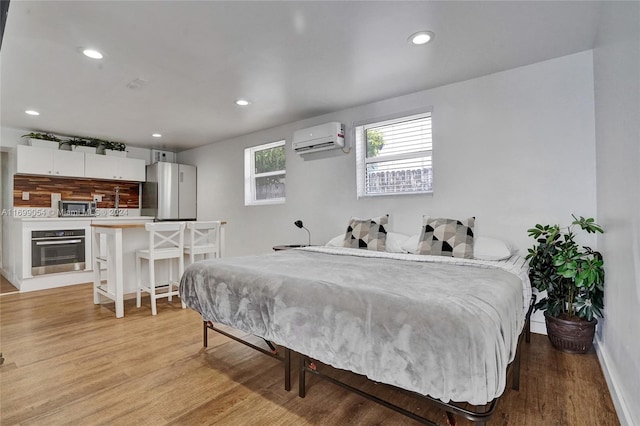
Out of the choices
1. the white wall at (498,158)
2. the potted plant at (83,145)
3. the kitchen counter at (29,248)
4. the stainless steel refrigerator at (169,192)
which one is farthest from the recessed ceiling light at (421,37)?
the potted plant at (83,145)

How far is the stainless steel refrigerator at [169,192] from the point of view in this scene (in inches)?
218

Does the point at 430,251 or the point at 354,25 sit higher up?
the point at 354,25

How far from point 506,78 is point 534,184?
0.99 metres

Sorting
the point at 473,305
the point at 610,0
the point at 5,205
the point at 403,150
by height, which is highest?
the point at 610,0

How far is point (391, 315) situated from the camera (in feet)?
4.14

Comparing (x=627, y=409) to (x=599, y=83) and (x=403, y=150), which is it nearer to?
(x=599, y=83)

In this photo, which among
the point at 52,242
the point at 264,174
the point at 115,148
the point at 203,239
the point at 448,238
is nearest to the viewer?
the point at 448,238

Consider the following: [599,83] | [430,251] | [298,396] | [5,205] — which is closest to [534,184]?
[599,83]

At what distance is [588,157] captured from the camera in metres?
2.45

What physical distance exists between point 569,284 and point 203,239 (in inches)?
139

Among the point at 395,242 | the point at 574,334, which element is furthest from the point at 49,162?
the point at 574,334

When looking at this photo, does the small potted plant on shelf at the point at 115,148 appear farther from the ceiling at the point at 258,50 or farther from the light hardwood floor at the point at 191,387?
the light hardwood floor at the point at 191,387

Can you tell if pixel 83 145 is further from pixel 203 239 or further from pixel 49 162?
pixel 203 239

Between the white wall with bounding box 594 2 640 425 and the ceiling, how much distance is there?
0.45m
